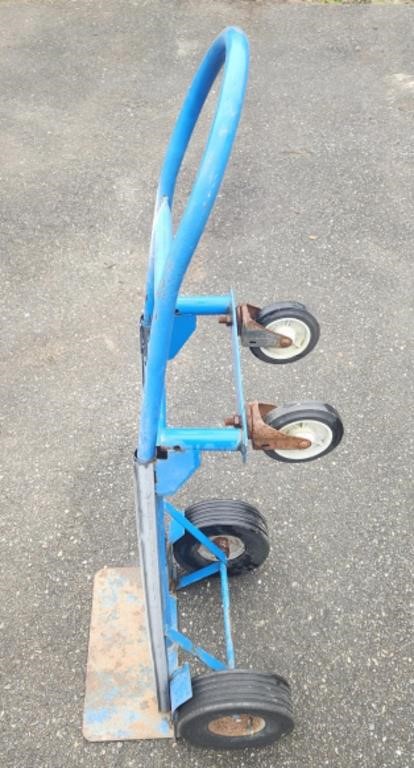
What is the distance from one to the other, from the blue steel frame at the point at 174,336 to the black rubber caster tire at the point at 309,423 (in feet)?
0.34

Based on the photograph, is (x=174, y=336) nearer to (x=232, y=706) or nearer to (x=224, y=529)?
(x=224, y=529)

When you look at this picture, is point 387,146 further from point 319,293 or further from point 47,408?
point 47,408

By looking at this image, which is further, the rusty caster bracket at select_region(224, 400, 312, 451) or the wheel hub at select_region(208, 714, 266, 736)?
the wheel hub at select_region(208, 714, 266, 736)

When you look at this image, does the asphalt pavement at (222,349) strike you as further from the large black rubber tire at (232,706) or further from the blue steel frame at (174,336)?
the blue steel frame at (174,336)

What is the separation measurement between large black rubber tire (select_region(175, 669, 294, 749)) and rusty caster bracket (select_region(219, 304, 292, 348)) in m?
1.06

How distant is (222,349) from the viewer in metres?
3.62

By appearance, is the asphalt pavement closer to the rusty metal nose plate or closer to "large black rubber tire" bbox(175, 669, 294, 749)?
the rusty metal nose plate

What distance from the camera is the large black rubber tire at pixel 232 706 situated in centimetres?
194

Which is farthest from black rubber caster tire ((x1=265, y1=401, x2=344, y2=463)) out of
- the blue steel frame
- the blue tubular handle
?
the blue tubular handle

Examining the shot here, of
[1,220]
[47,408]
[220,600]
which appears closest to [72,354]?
[47,408]

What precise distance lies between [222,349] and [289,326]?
1791 mm

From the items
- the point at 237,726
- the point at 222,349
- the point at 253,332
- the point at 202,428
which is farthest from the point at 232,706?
the point at 222,349

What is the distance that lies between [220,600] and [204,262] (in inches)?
88.1

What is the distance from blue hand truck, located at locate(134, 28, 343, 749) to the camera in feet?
3.78
